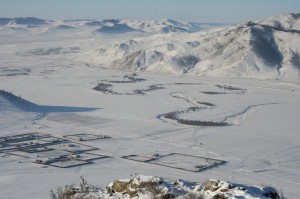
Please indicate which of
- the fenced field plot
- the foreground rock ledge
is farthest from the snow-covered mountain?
the foreground rock ledge

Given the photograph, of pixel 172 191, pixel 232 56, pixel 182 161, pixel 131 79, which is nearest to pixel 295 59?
pixel 232 56

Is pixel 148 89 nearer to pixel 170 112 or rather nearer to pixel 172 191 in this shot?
pixel 170 112

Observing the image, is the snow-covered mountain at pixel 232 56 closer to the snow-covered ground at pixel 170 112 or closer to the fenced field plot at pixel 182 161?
the snow-covered ground at pixel 170 112

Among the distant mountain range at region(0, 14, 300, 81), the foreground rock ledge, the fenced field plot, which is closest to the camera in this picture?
the foreground rock ledge

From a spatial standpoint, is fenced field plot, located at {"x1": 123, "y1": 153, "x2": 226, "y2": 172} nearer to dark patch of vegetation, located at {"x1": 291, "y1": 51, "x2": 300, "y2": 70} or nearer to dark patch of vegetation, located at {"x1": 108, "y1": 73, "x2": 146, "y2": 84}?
dark patch of vegetation, located at {"x1": 108, "y1": 73, "x2": 146, "y2": 84}

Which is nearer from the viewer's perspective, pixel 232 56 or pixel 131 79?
pixel 131 79

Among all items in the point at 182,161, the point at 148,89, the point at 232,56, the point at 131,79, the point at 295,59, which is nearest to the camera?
the point at 182,161

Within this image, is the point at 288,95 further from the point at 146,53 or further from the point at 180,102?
the point at 146,53
